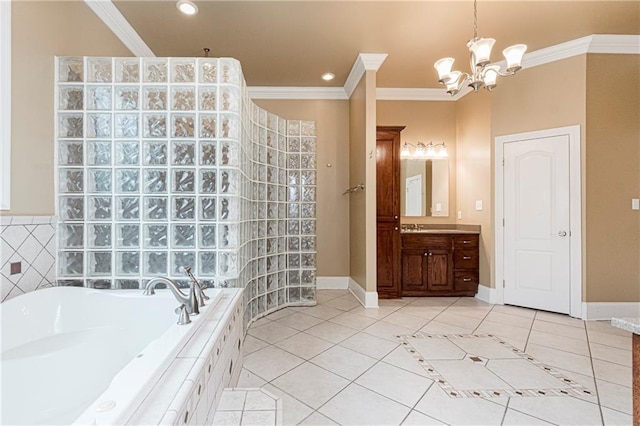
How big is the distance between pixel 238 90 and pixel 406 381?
2.30 m

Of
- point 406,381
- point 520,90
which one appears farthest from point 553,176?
point 406,381

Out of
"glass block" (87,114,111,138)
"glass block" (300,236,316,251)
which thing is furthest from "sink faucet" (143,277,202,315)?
"glass block" (300,236,316,251)

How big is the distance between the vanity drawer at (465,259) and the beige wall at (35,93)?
4.01 m

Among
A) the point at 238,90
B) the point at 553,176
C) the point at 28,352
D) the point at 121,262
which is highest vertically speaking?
the point at 238,90

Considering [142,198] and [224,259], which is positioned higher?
[142,198]

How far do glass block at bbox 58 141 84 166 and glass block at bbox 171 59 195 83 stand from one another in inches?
31.6

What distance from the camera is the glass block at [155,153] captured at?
201 centimetres

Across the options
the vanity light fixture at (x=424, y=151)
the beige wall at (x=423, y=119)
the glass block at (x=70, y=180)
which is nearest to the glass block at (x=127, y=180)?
Result: the glass block at (x=70, y=180)

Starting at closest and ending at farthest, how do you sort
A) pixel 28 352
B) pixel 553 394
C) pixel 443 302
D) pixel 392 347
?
pixel 28 352, pixel 553 394, pixel 392 347, pixel 443 302

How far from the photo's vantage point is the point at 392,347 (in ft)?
7.58

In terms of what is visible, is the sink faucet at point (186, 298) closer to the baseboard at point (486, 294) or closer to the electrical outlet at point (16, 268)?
the electrical outlet at point (16, 268)

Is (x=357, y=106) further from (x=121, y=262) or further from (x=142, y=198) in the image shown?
(x=121, y=262)

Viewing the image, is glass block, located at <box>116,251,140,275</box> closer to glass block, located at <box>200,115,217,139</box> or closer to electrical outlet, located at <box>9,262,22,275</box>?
electrical outlet, located at <box>9,262,22,275</box>

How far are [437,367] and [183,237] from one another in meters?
2.02
